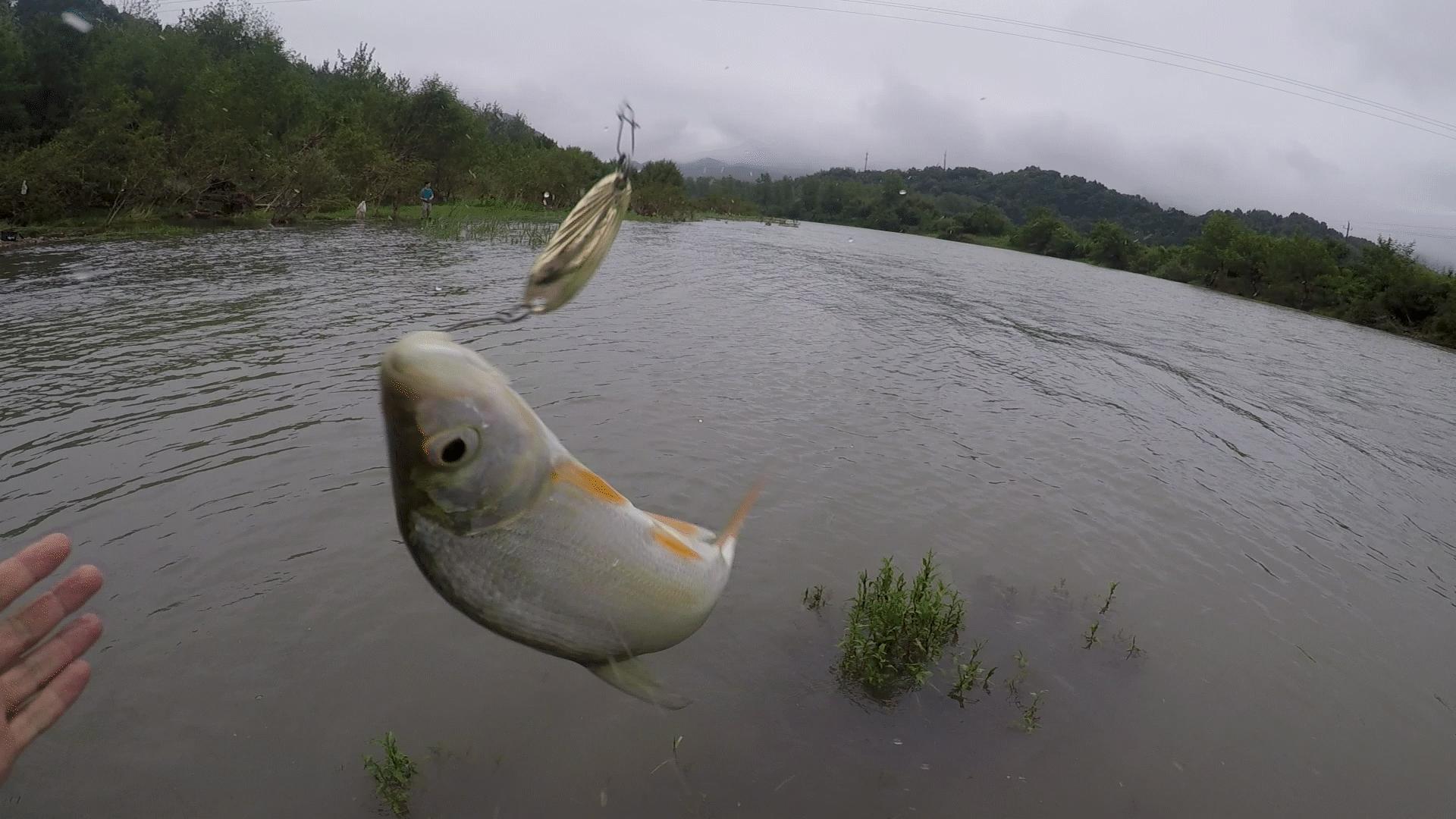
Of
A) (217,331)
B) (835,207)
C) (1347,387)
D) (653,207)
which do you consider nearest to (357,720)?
(217,331)

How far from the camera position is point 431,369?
5.05ft

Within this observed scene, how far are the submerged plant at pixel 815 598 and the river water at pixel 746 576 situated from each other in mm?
94

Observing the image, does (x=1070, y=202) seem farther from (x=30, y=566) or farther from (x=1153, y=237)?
(x=30, y=566)

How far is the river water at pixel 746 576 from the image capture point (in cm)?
457

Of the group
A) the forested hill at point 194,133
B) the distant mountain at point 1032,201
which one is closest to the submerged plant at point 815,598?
the forested hill at point 194,133

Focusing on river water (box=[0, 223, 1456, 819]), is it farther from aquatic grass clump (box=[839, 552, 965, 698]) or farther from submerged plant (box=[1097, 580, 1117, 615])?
aquatic grass clump (box=[839, 552, 965, 698])

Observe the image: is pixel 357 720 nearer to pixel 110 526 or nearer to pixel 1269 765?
pixel 110 526

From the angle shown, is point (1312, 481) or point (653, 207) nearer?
point (1312, 481)

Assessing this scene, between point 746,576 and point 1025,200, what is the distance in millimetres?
168228

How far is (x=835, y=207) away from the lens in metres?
153

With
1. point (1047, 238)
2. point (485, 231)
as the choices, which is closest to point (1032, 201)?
point (1047, 238)

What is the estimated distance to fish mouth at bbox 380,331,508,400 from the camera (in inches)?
59.7

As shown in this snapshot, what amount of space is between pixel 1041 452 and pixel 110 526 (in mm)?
11329

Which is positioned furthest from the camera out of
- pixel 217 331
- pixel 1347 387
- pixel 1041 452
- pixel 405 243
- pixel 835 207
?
pixel 835 207
